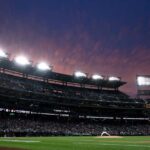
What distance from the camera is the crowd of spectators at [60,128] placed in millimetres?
55938

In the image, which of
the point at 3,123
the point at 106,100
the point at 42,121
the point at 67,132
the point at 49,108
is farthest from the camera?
the point at 106,100

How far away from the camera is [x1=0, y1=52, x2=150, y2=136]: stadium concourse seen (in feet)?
205

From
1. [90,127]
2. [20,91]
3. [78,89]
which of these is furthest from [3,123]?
[78,89]

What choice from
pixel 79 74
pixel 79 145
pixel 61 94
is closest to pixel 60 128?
pixel 61 94

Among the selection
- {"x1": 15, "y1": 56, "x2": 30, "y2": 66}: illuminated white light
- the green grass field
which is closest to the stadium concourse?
{"x1": 15, "y1": 56, "x2": 30, "y2": 66}: illuminated white light

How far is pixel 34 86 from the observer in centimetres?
7156

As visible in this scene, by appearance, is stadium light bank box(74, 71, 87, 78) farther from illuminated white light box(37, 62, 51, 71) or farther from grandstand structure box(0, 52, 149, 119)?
illuminated white light box(37, 62, 51, 71)

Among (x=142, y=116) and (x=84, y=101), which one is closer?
(x=84, y=101)

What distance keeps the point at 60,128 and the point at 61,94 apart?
11760 millimetres

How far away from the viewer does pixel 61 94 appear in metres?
74.6

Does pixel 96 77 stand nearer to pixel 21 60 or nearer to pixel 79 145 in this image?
pixel 21 60

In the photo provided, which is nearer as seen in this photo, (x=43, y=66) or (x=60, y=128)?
(x=60, y=128)

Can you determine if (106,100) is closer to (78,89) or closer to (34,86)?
(78,89)

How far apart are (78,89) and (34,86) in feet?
52.9
